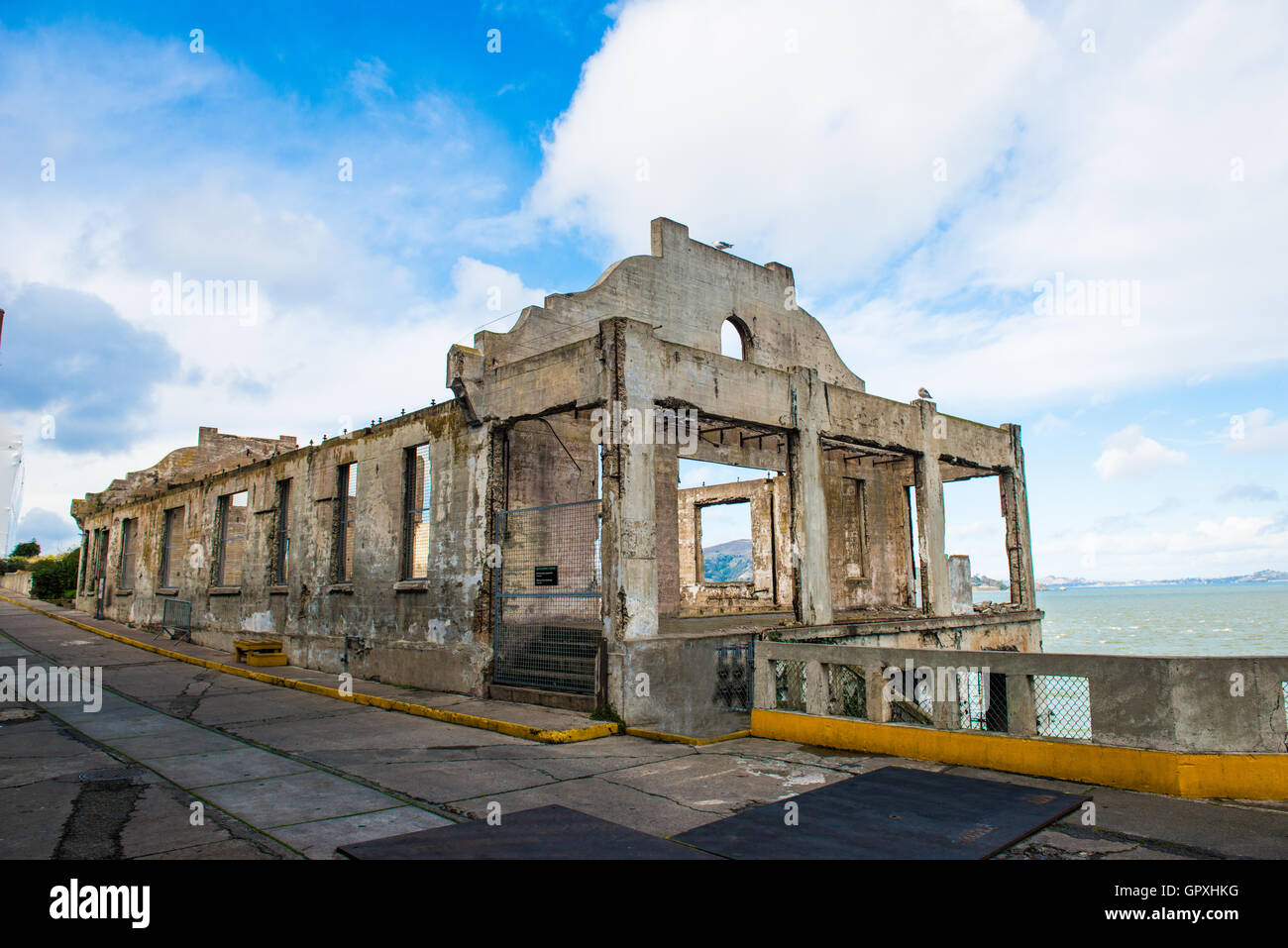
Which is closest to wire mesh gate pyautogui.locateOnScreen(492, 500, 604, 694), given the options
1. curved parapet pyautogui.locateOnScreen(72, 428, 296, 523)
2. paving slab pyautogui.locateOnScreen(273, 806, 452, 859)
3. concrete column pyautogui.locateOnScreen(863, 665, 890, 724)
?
concrete column pyautogui.locateOnScreen(863, 665, 890, 724)

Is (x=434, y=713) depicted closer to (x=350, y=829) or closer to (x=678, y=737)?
(x=678, y=737)

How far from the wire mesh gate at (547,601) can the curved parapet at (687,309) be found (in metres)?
3.00

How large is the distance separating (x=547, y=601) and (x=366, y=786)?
632cm

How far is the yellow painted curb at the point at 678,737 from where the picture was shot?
29.1 ft

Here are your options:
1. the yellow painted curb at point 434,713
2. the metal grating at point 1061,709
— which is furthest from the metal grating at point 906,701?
the yellow painted curb at point 434,713

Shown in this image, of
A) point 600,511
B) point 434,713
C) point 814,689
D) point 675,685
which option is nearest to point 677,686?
point 675,685

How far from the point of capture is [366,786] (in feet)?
21.9

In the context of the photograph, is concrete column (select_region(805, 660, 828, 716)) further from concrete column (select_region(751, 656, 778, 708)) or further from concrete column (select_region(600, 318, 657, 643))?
concrete column (select_region(600, 318, 657, 643))
